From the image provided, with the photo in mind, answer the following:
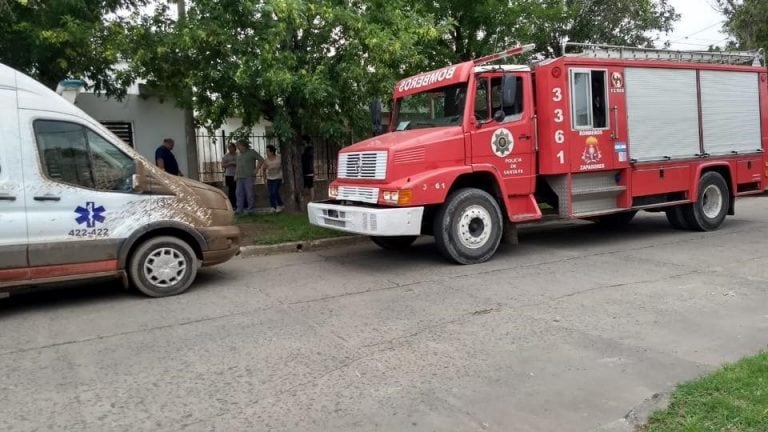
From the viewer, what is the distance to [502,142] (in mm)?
8531

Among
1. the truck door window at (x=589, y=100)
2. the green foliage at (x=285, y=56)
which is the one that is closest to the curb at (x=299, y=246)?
the green foliage at (x=285, y=56)

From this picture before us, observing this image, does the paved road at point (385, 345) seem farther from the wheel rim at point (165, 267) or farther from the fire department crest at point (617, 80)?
the fire department crest at point (617, 80)

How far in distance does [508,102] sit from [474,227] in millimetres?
1736

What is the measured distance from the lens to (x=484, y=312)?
600 centimetres

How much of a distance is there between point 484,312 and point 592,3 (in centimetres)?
1219

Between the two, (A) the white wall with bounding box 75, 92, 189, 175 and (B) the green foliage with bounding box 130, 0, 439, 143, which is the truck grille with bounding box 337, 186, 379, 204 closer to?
(B) the green foliage with bounding box 130, 0, 439, 143

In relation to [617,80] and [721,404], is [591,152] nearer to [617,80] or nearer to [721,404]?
[617,80]

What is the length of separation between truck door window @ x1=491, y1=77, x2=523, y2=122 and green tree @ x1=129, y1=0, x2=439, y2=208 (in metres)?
2.27

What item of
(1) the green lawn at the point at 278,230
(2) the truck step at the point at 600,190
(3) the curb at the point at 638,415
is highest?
(2) the truck step at the point at 600,190

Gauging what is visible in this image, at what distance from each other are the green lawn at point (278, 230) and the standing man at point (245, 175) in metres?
0.88

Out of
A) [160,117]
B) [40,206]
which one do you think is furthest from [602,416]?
[160,117]

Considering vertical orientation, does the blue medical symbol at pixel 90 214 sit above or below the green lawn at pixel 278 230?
above

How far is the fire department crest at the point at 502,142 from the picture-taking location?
8.48 metres

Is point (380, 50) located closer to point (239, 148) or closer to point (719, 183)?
point (239, 148)
